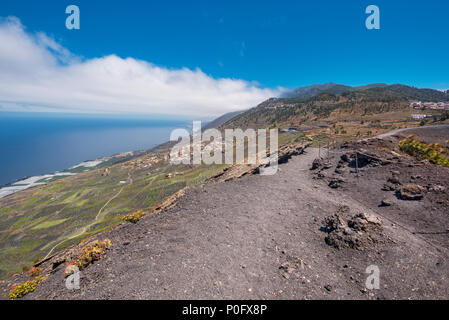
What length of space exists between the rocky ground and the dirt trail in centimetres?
3

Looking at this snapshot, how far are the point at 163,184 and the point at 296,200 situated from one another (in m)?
61.9

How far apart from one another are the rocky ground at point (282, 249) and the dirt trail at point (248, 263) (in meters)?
0.03

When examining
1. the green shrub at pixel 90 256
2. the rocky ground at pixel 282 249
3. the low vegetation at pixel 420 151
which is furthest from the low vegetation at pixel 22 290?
the low vegetation at pixel 420 151

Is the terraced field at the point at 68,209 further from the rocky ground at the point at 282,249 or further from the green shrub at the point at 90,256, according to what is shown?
the green shrub at the point at 90,256

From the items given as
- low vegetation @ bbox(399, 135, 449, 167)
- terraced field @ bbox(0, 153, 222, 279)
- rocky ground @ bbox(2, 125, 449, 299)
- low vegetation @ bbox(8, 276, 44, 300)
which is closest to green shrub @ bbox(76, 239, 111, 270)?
rocky ground @ bbox(2, 125, 449, 299)

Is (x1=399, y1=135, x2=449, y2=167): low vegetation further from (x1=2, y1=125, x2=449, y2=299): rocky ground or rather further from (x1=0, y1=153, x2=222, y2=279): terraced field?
(x1=0, y1=153, x2=222, y2=279): terraced field

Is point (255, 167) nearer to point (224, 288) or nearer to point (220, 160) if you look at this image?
point (224, 288)

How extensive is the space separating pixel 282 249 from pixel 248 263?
1455 mm

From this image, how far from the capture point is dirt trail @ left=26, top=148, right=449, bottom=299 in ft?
15.9

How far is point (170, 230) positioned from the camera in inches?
299

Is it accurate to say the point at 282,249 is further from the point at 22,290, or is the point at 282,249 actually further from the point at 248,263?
the point at 22,290

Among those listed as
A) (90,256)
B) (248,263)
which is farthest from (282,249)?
(90,256)

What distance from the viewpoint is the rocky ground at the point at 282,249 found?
4.91 meters

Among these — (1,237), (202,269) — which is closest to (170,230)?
(202,269)
